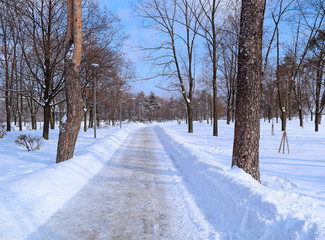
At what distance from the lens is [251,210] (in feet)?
10.1

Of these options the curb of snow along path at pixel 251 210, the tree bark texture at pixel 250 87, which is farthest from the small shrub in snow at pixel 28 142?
the tree bark texture at pixel 250 87

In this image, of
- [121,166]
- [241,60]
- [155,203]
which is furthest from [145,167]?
[241,60]

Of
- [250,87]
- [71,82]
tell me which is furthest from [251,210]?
[71,82]

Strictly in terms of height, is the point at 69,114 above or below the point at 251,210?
above

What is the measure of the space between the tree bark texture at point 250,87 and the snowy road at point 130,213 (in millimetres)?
1772

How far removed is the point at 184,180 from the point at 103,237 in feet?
10.5

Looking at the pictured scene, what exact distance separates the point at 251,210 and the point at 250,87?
2.86m

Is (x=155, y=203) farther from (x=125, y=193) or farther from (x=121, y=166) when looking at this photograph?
(x=121, y=166)

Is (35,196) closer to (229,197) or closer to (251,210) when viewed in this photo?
(229,197)

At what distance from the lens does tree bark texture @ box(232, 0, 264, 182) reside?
4.71 meters

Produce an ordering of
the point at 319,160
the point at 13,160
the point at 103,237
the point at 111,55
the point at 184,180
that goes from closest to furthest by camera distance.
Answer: the point at 103,237 → the point at 184,180 → the point at 319,160 → the point at 13,160 → the point at 111,55

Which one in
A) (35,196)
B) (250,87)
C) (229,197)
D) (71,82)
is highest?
(71,82)

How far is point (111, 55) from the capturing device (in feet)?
52.7

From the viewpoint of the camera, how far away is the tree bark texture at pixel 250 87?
4.71m
